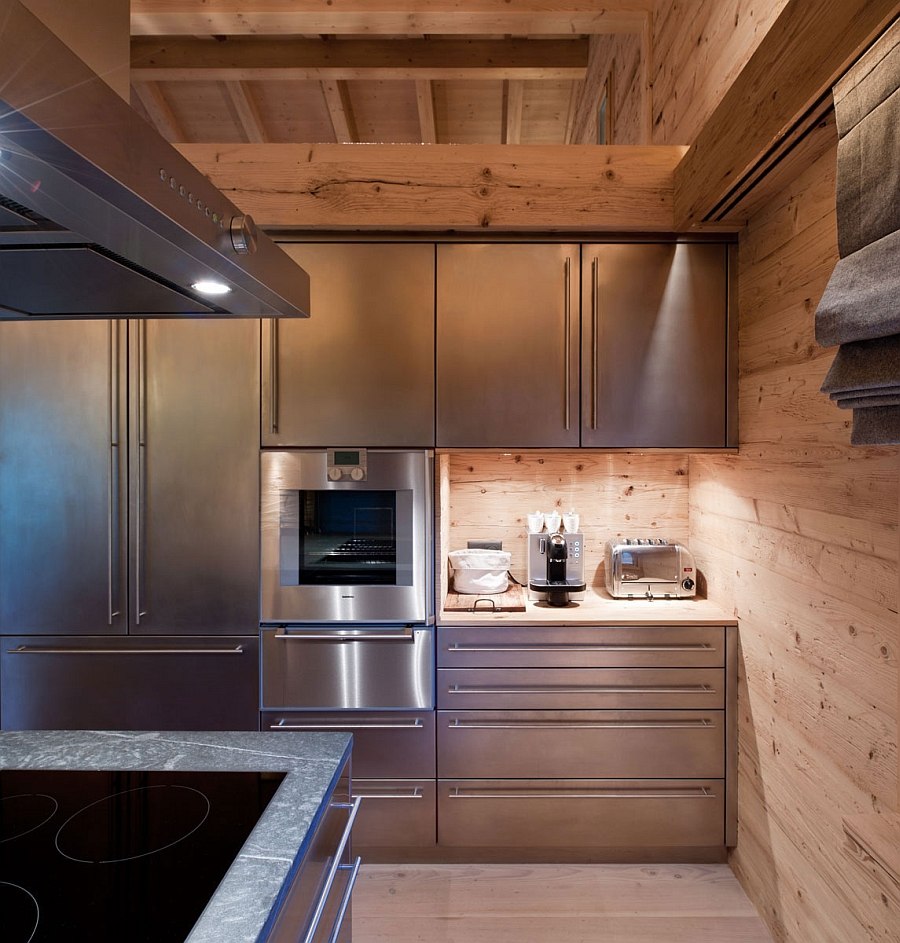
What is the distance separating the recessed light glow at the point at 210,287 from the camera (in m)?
1.00

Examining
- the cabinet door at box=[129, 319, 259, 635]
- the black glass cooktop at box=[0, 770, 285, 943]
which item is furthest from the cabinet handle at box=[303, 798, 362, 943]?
→ the cabinet door at box=[129, 319, 259, 635]

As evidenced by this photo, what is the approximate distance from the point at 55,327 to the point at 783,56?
2343mm

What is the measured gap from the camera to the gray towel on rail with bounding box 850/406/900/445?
1.09 m

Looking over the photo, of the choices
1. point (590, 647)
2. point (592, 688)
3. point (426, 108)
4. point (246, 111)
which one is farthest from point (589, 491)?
point (246, 111)

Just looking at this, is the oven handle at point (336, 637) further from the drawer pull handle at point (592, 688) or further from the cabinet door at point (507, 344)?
the cabinet door at point (507, 344)

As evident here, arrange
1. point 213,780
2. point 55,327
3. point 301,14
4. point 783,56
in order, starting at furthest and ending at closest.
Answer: point 301,14 → point 55,327 → point 783,56 → point 213,780

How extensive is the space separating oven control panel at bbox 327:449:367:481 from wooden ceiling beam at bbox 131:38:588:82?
2.00 metres

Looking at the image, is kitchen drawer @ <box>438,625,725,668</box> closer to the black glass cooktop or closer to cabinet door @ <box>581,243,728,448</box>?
cabinet door @ <box>581,243,728,448</box>

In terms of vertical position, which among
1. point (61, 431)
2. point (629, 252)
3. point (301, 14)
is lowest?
point (61, 431)

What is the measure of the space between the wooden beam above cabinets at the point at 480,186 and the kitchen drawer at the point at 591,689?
5.30 ft

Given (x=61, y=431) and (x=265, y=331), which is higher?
(x=265, y=331)

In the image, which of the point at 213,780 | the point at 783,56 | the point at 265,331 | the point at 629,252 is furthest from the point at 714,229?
the point at 213,780

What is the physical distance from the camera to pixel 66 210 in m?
0.68

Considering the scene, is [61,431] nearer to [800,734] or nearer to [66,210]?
[66,210]
